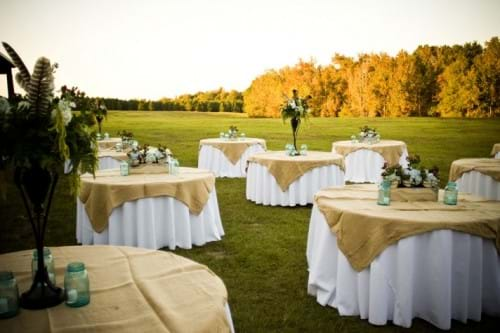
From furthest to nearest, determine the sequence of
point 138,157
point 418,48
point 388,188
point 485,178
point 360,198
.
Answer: point 418,48
point 485,178
point 138,157
point 360,198
point 388,188

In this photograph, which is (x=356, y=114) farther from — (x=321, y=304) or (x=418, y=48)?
(x=321, y=304)

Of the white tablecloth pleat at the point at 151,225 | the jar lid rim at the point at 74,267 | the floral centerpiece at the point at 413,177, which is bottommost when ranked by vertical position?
the white tablecloth pleat at the point at 151,225

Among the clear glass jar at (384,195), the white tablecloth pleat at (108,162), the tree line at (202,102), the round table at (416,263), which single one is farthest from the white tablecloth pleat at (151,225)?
the tree line at (202,102)

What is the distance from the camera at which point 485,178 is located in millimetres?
7281

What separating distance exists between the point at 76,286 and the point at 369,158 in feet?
34.9

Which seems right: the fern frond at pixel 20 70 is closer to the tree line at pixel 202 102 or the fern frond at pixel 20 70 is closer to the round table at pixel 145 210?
the round table at pixel 145 210

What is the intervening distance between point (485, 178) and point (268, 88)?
48.7 metres

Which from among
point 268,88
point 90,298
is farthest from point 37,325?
point 268,88

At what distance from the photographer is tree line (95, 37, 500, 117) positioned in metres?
38.5

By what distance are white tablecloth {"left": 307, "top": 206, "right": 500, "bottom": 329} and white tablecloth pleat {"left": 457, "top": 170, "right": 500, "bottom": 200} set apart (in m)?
3.86
